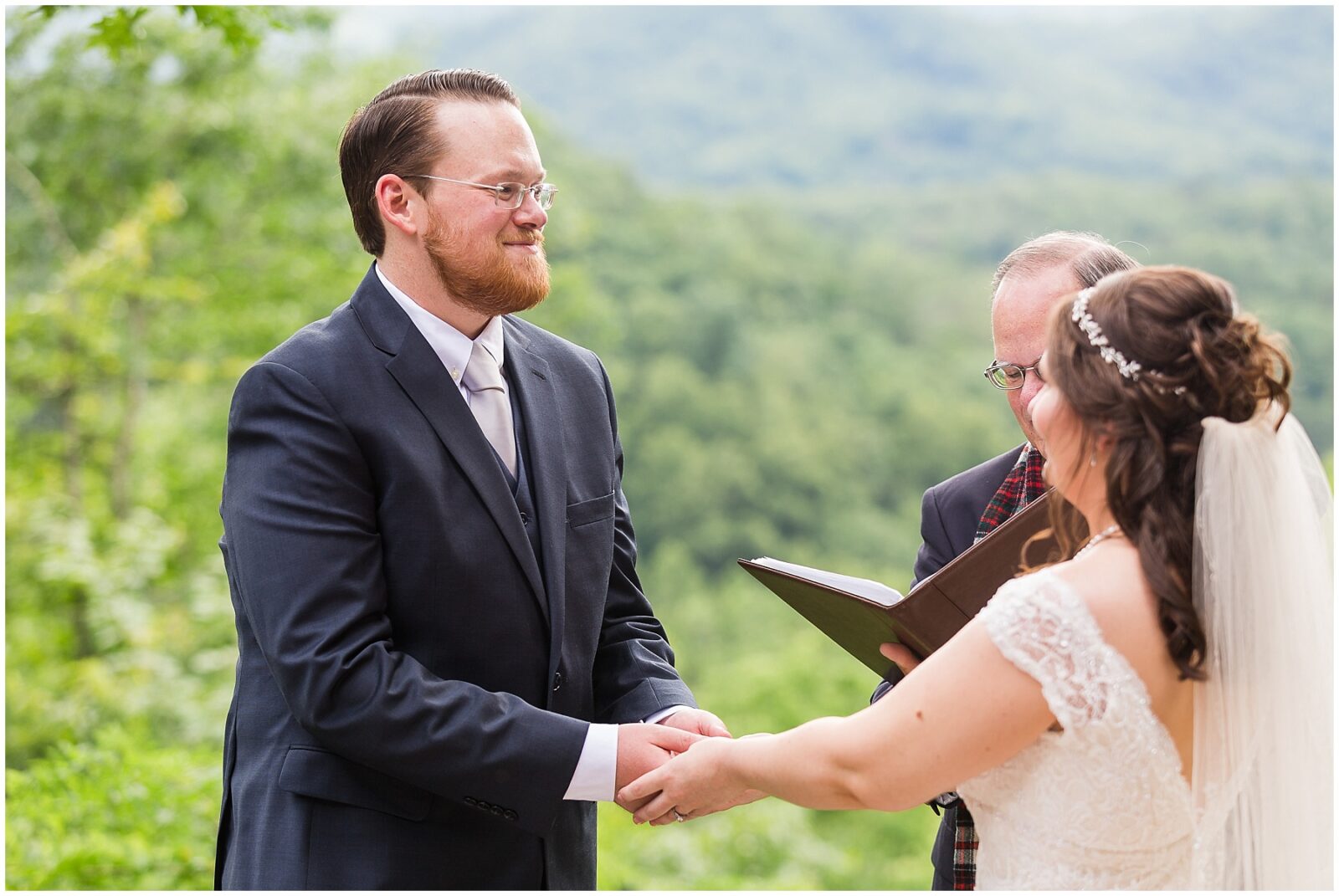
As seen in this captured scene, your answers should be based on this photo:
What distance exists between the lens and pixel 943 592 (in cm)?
234

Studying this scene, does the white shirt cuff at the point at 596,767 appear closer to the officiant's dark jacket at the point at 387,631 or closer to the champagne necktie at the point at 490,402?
the officiant's dark jacket at the point at 387,631

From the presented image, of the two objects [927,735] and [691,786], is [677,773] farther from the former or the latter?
[927,735]

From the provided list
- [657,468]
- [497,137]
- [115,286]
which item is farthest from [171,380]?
[657,468]

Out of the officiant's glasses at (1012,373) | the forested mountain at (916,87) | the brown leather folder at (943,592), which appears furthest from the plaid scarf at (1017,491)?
Answer: the forested mountain at (916,87)

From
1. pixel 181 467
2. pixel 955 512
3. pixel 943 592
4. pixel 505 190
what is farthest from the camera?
pixel 181 467

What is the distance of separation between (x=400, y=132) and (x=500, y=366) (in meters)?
0.52

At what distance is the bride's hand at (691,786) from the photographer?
243 centimetres

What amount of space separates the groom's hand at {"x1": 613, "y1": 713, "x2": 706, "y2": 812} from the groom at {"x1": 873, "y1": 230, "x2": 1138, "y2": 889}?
0.45 metres

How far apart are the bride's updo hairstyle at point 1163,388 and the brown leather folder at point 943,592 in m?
0.31

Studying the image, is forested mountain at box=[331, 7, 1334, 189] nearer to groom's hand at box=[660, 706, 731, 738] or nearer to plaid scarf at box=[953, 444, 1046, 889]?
plaid scarf at box=[953, 444, 1046, 889]

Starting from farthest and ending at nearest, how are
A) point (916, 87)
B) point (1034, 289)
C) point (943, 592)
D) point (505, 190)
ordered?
point (916, 87) < point (1034, 289) < point (505, 190) < point (943, 592)

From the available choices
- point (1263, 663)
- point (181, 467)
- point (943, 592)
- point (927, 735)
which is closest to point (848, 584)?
point (943, 592)

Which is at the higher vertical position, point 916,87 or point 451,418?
point 916,87

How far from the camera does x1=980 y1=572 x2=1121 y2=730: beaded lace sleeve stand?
1.87m
